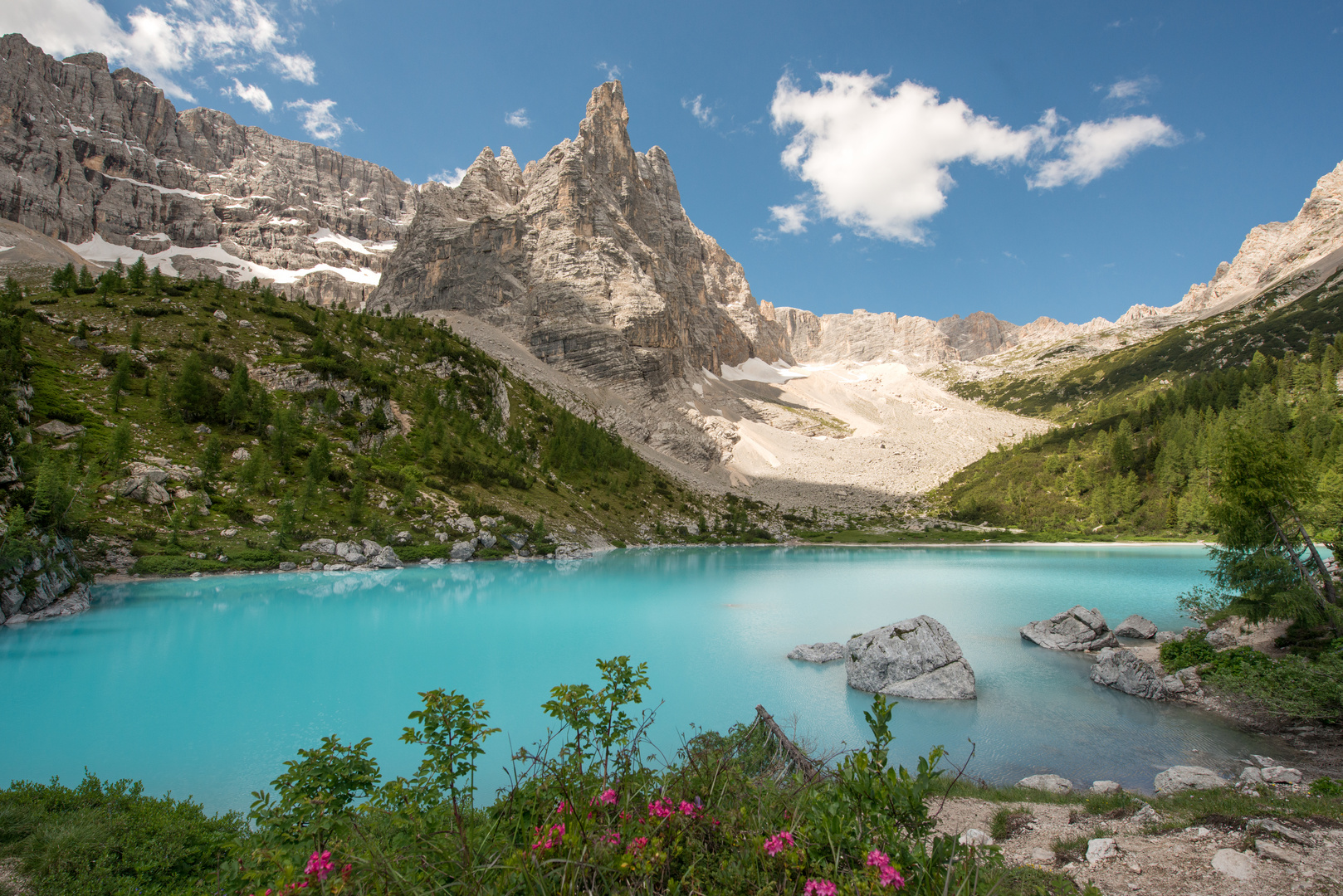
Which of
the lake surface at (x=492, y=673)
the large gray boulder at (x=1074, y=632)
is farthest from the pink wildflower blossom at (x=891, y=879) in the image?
the large gray boulder at (x=1074, y=632)

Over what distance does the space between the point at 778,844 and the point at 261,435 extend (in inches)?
1997

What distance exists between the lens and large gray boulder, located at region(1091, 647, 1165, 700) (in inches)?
531

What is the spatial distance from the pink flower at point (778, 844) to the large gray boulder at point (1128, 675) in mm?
16164

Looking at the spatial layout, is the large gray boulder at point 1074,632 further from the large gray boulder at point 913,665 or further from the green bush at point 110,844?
the green bush at point 110,844

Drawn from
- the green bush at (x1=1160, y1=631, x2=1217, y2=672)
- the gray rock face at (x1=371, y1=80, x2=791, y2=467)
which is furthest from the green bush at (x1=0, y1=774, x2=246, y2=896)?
the gray rock face at (x1=371, y1=80, x2=791, y2=467)

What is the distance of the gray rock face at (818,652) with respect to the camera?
17656 millimetres

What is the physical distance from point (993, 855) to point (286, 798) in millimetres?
5192

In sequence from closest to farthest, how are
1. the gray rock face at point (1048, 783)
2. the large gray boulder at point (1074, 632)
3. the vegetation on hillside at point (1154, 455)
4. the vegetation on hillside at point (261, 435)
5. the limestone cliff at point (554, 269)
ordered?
the gray rock face at point (1048, 783), the large gray boulder at point (1074, 632), the vegetation on hillside at point (261, 435), the vegetation on hillside at point (1154, 455), the limestone cliff at point (554, 269)

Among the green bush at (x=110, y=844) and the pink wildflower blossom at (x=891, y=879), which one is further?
the green bush at (x=110, y=844)

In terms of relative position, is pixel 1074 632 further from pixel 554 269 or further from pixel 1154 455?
pixel 554 269

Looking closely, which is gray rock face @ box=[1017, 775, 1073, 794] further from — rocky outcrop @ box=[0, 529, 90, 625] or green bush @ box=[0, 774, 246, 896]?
rocky outcrop @ box=[0, 529, 90, 625]

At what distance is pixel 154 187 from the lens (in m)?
161

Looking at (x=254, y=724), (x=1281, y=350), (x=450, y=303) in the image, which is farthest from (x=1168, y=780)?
(x=1281, y=350)

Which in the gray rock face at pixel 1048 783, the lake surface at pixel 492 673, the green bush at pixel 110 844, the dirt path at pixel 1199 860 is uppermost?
the dirt path at pixel 1199 860
